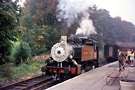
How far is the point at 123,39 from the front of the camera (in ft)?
79.6

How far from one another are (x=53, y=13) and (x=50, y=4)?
1.97ft

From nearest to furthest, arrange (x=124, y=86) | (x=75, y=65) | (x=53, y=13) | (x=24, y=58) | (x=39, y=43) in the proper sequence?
(x=124, y=86) < (x=75, y=65) < (x=24, y=58) < (x=39, y=43) < (x=53, y=13)

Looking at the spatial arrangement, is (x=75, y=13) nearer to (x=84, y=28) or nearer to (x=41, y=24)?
(x=84, y=28)

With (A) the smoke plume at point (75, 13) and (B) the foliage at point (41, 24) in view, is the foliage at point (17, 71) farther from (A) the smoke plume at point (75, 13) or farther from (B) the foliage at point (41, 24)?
(A) the smoke plume at point (75, 13)

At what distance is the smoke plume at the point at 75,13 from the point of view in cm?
1767

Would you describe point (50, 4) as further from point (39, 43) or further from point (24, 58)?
point (24, 58)

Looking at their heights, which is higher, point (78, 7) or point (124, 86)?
point (78, 7)

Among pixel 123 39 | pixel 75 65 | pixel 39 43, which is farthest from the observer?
pixel 123 39

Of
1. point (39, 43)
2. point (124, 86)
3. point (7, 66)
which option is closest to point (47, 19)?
point (39, 43)

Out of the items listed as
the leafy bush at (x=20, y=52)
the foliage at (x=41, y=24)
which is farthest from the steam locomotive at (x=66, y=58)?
the foliage at (x=41, y=24)

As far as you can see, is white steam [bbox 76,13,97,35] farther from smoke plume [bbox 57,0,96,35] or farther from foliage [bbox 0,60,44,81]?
foliage [bbox 0,60,44,81]

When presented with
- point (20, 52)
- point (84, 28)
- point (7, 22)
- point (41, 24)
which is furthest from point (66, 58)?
point (41, 24)

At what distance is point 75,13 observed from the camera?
1780 cm

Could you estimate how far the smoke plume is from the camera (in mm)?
17672
